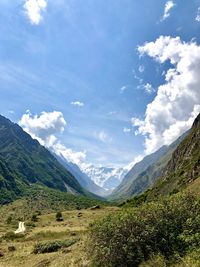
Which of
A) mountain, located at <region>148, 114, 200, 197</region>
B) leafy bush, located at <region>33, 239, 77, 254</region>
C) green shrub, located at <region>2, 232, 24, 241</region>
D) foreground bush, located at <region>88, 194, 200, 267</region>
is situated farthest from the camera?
mountain, located at <region>148, 114, 200, 197</region>

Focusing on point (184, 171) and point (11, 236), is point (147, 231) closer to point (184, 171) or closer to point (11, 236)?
point (11, 236)

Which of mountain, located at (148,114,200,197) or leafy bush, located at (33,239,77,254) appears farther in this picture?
mountain, located at (148,114,200,197)

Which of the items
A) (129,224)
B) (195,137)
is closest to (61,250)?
(129,224)

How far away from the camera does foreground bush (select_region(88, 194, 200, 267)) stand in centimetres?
2758

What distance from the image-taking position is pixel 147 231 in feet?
94.1

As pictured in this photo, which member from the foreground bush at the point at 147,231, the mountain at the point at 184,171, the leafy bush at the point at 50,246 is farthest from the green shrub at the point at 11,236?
the foreground bush at the point at 147,231

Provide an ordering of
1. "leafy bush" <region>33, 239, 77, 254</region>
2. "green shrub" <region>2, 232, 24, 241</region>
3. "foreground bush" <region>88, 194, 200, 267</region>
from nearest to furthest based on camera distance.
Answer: "foreground bush" <region>88, 194, 200, 267</region>
"leafy bush" <region>33, 239, 77, 254</region>
"green shrub" <region>2, 232, 24, 241</region>

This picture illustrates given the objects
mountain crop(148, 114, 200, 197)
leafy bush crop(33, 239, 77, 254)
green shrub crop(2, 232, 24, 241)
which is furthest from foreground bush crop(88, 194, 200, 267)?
mountain crop(148, 114, 200, 197)

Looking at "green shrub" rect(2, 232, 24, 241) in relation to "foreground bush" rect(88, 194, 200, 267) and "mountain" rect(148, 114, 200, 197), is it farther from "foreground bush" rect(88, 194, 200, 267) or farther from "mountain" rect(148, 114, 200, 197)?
"foreground bush" rect(88, 194, 200, 267)

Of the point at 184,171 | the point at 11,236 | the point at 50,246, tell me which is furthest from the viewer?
the point at 184,171

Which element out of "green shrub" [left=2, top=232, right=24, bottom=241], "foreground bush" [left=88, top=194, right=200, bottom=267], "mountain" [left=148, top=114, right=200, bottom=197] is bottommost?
"foreground bush" [left=88, top=194, right=200, bottom=267]

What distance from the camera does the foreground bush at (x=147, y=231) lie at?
90.5 feet

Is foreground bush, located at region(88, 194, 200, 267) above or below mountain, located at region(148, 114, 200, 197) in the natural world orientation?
below

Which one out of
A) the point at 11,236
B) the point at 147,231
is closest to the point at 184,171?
the point at 11,236
